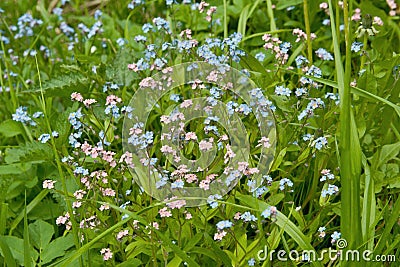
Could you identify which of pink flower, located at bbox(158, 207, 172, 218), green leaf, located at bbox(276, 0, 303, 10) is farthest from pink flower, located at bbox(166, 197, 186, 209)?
green leaf, located at bbox(276, 0, 303, 10)

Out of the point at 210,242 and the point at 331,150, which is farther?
the point at 331,150

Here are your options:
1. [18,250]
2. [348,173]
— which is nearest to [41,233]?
[18,250]

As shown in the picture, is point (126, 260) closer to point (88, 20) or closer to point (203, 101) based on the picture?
point (203, 101)

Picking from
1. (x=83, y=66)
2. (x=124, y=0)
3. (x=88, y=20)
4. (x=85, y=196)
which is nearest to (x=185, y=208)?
(x=85, y=196)

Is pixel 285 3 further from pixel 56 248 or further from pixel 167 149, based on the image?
pixel 56 248

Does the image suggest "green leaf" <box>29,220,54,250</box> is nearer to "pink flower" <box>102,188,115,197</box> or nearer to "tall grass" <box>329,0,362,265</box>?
"pink flower" <box>102,188,115,197</box>

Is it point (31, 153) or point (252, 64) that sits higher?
point (252, 64)

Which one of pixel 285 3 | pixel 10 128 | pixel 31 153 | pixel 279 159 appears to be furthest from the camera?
pixel 285 3
